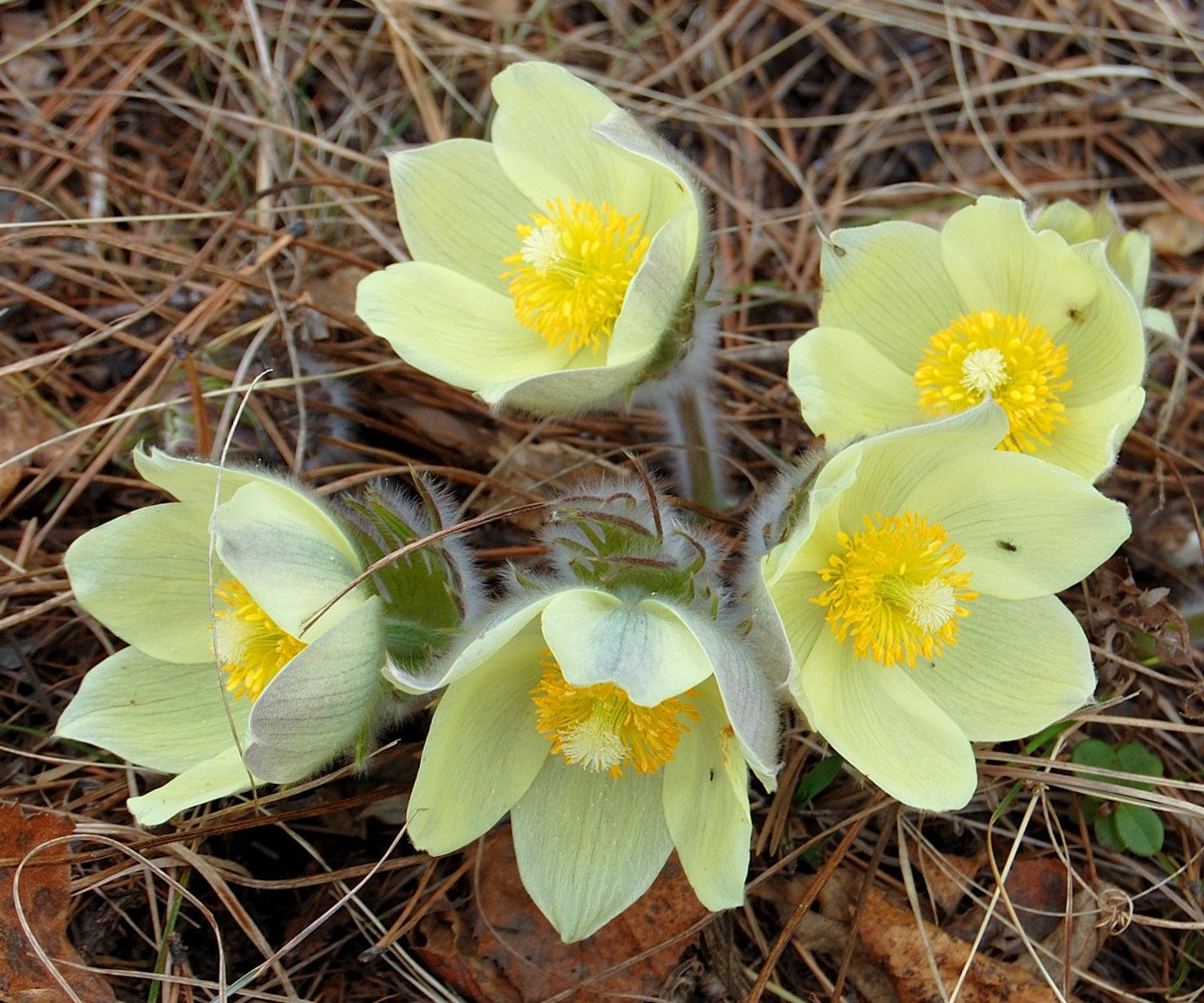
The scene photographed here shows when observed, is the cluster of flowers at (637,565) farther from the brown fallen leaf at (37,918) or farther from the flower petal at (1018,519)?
the brown fallen leaf at (37,918)

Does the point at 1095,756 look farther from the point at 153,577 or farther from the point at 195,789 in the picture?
the point at 153,577

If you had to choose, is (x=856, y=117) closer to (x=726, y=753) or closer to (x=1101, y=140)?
(x=1101, y=140)

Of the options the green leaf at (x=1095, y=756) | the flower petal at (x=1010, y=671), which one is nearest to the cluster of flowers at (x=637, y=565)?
the flower petal at (x=1010, y=671)

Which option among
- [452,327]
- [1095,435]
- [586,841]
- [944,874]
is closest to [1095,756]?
[944,874]

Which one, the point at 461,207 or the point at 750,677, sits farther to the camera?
the point at 461,207

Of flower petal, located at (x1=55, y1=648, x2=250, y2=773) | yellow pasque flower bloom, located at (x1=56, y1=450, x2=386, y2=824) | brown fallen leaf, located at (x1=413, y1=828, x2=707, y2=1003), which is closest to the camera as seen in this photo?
yellow pasque flower bloom, located at (x1=56, y1=450, x2=386, y2=824)

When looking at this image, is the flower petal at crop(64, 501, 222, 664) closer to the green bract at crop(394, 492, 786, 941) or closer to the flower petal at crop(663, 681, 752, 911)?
the green bract at crop(394, 492, 786, 941)

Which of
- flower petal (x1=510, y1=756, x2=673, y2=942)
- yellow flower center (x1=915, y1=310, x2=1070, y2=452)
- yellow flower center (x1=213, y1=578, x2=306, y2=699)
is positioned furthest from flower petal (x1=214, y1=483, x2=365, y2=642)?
yellow flower center (x1=915, y1=310, x2=1070, y2=452)
